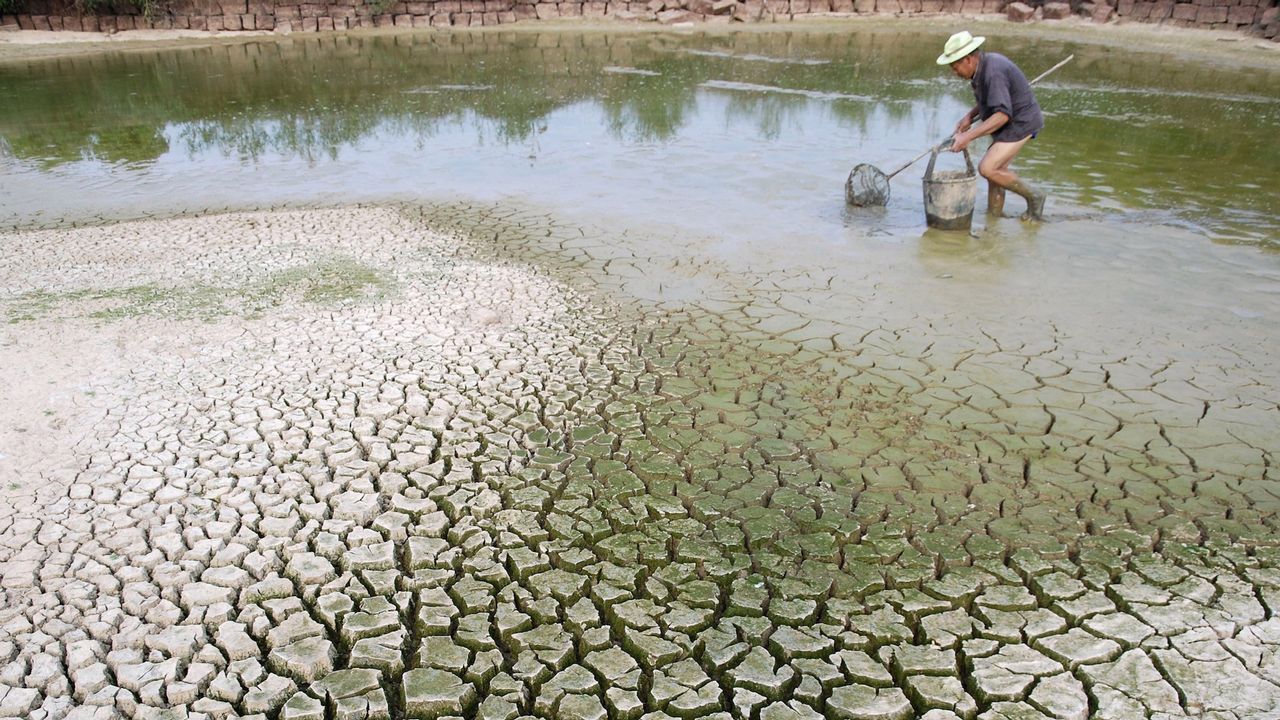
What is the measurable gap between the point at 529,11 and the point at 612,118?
13.2 meters

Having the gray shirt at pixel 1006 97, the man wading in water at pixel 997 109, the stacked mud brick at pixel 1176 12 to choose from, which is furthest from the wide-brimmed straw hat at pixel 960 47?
the stacked mud brick at pixel 1176 12

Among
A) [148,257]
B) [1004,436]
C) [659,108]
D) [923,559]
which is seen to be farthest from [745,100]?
[923,559]

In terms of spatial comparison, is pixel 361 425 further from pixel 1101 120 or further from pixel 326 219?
pixel 1101 120

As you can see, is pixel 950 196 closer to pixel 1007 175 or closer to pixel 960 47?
pixel 1007 175

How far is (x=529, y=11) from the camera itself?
23.8 metres

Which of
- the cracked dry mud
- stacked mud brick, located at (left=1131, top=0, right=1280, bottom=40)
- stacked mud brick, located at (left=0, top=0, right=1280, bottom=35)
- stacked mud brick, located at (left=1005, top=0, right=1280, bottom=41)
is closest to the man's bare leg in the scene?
the cracked dry mud

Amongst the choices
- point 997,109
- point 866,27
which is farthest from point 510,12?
point 997,109

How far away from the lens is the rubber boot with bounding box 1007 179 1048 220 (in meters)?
7.20

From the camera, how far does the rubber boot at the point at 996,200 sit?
7516 millimetres

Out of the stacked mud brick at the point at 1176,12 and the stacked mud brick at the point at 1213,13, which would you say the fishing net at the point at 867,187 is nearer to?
the stacked mud brick at the point at 1176,12

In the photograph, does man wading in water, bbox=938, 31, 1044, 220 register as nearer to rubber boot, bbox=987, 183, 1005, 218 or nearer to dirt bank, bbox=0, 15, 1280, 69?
rubber boot, bbox=987, 183, 1005, 218

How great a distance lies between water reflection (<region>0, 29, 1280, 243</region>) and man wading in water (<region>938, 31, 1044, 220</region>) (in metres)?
1.22

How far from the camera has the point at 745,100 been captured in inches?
535

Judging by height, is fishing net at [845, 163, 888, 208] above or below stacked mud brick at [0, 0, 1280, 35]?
below
